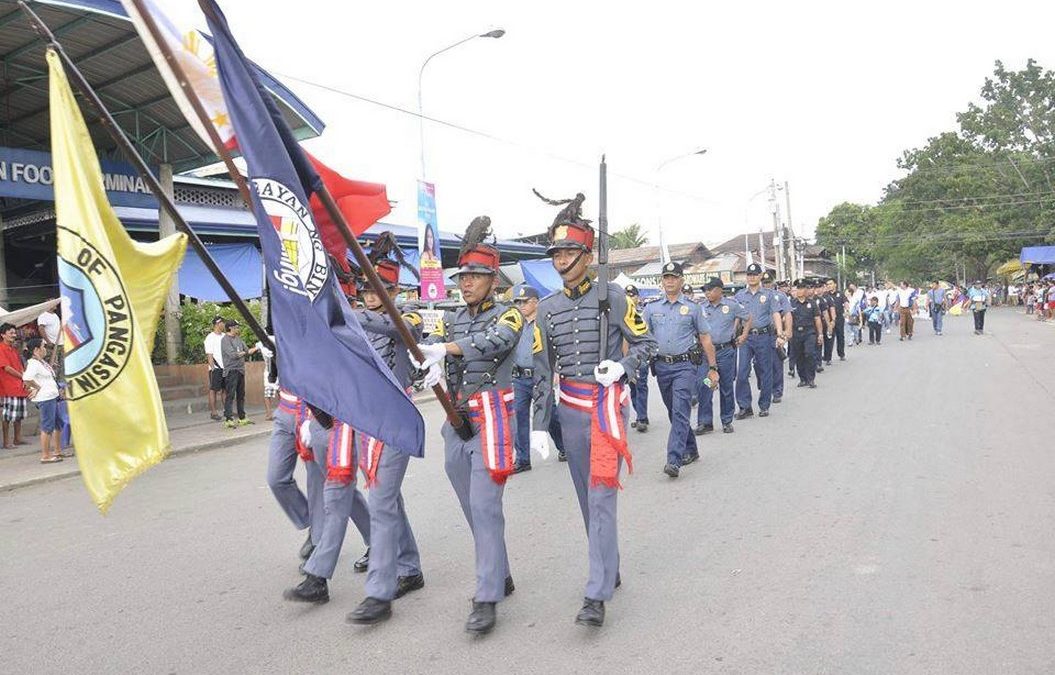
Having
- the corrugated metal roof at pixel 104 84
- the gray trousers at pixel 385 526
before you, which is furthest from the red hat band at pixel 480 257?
the corrugated metal roof at pixel 104 84

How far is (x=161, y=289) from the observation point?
13.3 ft

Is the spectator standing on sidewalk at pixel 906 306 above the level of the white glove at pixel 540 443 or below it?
above

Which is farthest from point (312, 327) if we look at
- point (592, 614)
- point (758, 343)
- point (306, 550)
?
point (758, 343)

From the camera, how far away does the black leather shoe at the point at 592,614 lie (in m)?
4.07

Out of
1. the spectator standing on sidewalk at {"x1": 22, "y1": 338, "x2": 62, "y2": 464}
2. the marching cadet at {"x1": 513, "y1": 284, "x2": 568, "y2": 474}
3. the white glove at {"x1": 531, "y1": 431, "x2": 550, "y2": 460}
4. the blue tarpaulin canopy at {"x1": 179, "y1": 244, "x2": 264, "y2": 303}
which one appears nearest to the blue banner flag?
the white glove at {"x1": 531, "y1": 431, "x2": 550, "y2": 460}

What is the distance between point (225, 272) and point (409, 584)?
14678mm

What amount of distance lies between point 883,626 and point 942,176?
6352 cm

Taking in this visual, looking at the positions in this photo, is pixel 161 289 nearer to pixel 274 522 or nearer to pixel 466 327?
pixel 466 327

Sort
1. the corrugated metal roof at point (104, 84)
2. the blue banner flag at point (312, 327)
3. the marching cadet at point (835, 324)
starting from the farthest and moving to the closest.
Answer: the marching cadet at point (835, 324), the corrugated metal roof at point (104, 84), the blue banner flag at point (312, 327)

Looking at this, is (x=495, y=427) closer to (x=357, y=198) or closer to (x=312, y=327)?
(x=312, y=327)

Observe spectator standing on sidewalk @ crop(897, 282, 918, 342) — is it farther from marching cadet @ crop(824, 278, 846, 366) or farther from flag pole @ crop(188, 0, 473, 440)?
flag pole @ crop(188, 0, 473, 440)

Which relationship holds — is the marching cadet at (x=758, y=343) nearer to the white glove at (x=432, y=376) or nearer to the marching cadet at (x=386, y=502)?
the marching cadet at (x=386, y=502)

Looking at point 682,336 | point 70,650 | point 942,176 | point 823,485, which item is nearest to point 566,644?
point 70,650

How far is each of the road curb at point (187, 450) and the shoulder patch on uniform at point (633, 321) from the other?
249 inches
